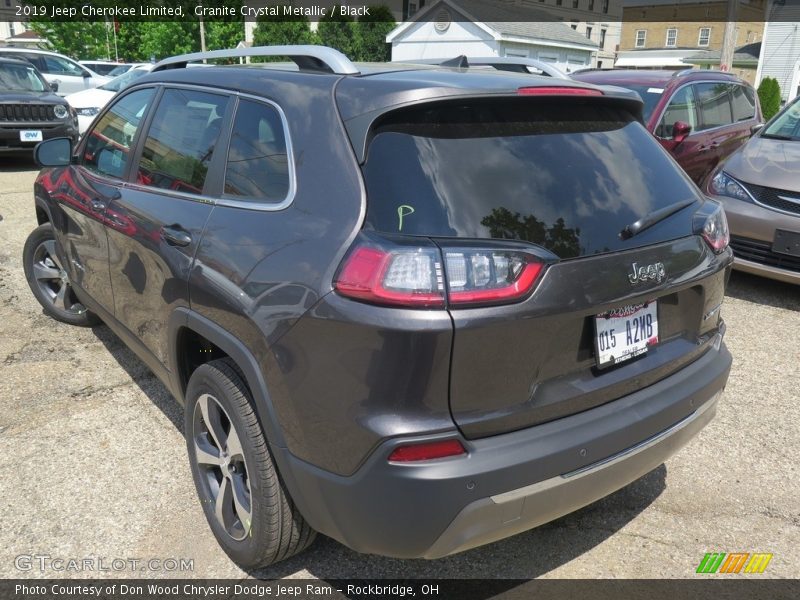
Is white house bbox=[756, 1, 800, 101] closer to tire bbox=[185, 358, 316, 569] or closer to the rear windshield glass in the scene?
the rear windshield glass

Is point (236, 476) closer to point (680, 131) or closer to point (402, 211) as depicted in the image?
point (402, 211)

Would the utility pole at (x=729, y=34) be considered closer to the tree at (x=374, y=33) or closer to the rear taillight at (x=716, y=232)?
the rear taillight at (x=716, y=232)

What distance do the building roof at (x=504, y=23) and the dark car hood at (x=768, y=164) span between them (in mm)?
32745

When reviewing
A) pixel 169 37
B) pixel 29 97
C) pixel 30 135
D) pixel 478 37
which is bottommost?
pixel 30 135

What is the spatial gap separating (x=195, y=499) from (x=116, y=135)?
1.95m

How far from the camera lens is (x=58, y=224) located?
416 centimetres

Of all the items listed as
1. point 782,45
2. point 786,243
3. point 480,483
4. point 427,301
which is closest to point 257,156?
point 427,301

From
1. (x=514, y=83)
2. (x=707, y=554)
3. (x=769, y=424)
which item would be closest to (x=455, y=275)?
(x=514, y=83)

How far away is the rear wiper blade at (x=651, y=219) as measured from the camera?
2.20m

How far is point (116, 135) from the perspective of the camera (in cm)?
357

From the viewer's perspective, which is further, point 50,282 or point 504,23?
point 504,23

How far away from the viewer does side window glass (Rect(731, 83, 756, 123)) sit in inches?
341

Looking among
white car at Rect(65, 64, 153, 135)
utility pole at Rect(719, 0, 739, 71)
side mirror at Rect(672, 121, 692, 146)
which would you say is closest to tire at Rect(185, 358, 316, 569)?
side mirror at Rect(672, 121, 692, 146)

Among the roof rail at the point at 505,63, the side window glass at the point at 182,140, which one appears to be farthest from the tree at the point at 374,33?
the side window glass at the point at 182,140
